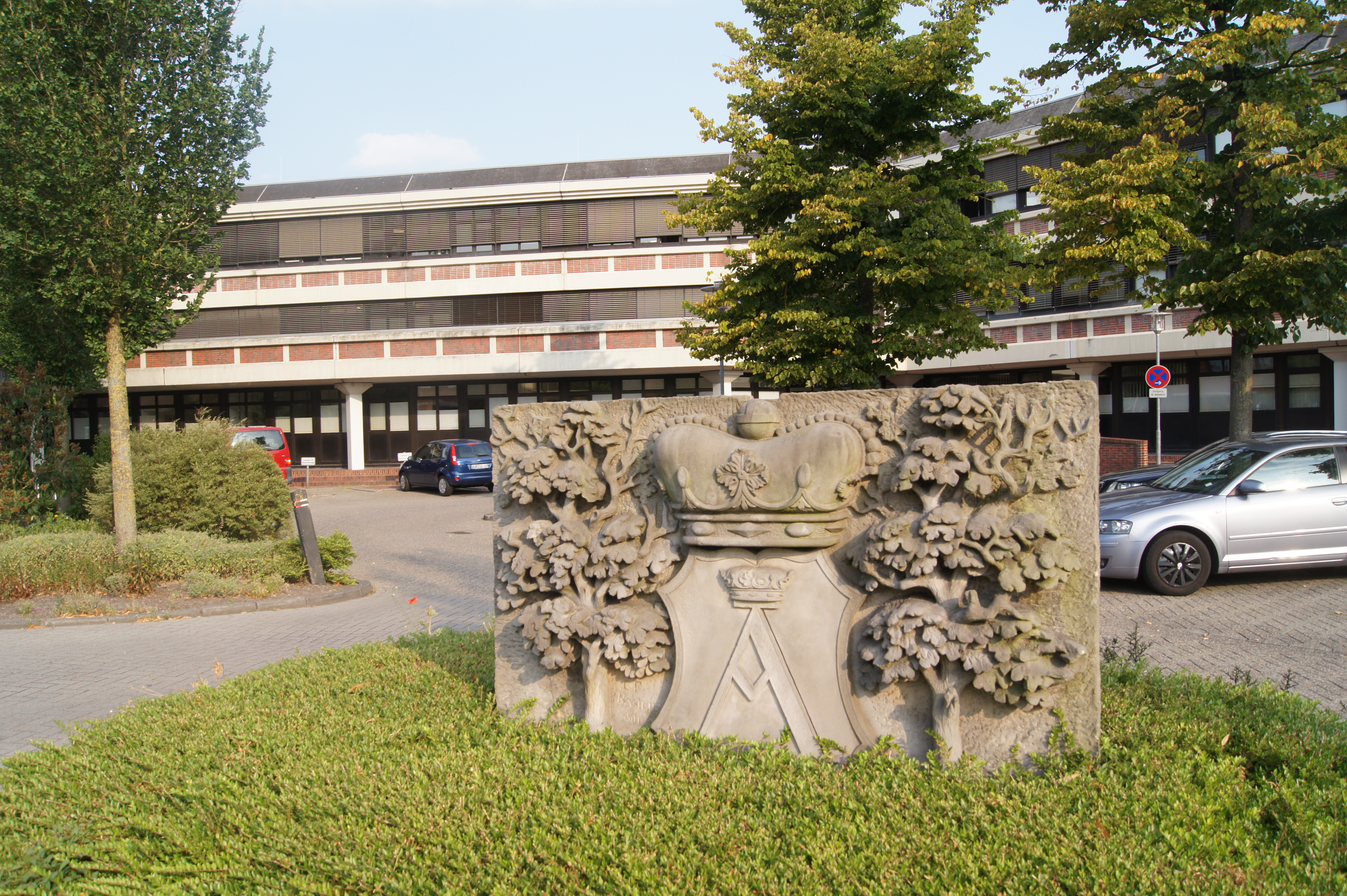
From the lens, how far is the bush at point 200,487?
492 inches

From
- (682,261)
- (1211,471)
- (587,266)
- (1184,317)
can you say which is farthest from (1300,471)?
(587,266)

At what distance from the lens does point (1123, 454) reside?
18.6 metres

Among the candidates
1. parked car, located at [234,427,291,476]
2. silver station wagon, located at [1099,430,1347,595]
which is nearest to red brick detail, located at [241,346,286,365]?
parked car, located at [234,427,291,476]

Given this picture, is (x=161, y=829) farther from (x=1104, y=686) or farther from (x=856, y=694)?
(x=1104, y=686)

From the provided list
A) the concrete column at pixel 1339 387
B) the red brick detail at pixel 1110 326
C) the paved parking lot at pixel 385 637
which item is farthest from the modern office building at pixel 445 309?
the paved parking lot at pixel 385 637

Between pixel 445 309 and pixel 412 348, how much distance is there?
7.93 ft

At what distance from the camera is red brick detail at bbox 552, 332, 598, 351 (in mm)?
32969

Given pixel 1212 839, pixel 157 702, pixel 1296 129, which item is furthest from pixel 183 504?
pixel 1296 129

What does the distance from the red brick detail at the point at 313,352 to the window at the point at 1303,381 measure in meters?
32.5

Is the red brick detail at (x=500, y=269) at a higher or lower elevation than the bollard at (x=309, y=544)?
higher

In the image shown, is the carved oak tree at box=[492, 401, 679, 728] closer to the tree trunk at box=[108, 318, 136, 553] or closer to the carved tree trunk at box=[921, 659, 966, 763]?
the carved tree trunk at box=[921, 659, 966, 763]

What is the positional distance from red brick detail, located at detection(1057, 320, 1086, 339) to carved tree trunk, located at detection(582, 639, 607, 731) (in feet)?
90.7

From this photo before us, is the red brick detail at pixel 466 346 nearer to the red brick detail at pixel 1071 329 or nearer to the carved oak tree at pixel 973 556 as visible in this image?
the red brick detail at pixel 1071 329

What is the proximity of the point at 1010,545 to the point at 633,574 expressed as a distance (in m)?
1.69
